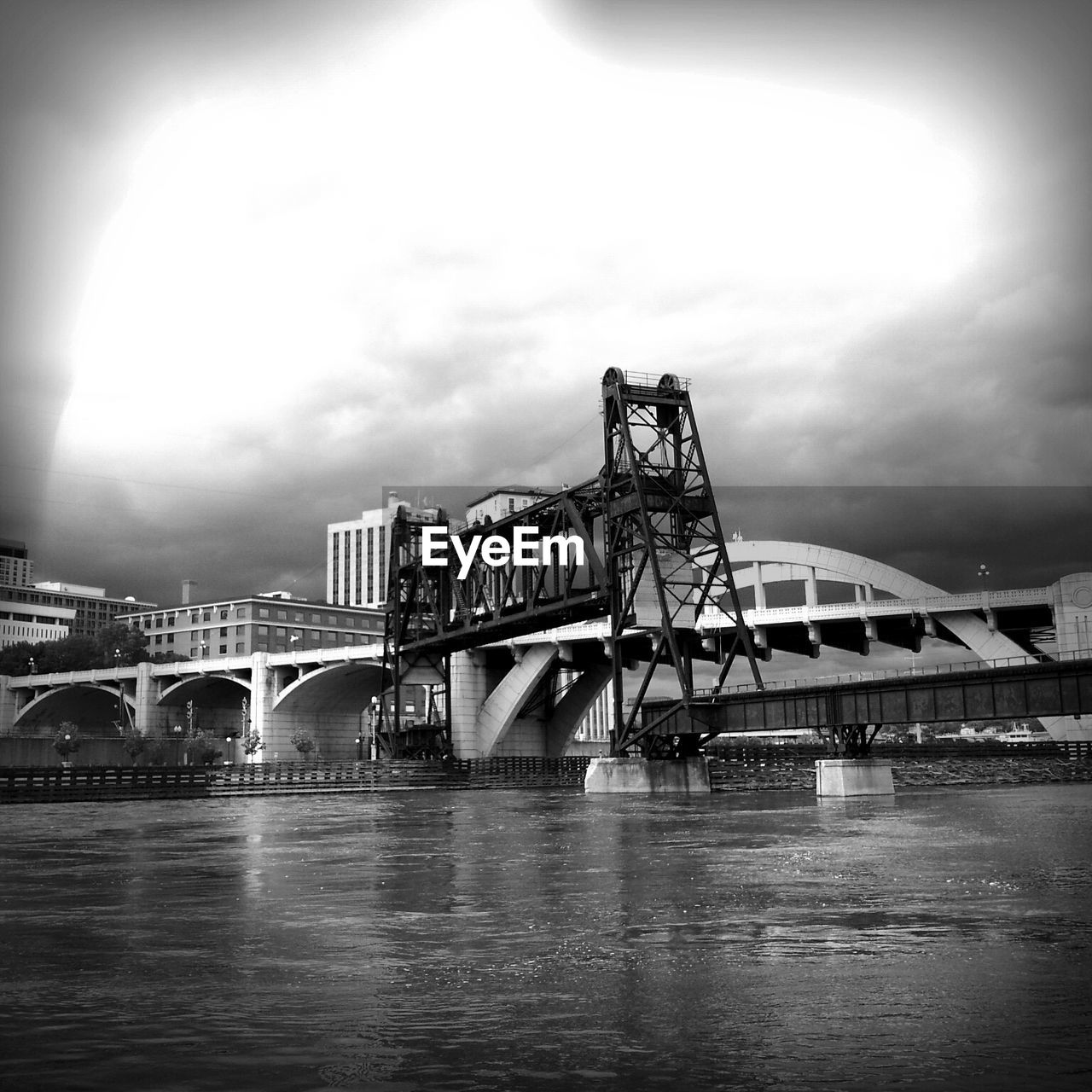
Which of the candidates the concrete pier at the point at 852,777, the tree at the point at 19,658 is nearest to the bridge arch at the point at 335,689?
the concrete pier at the point at 852,777

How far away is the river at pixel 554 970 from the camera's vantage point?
7.97 metres

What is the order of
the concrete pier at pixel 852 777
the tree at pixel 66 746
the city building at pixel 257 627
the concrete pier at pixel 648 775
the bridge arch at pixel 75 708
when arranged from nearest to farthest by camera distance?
1. the concrete pier at pixel 852 777
2. the concrete pier at pixel 648 775
3. the tree at pixel 66 746
4. the bridge arch at pixel 75 708
5. the city building at pixel 257 627

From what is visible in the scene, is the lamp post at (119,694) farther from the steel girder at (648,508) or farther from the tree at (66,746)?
the steel girder at (648,508)

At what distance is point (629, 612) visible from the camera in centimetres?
7256

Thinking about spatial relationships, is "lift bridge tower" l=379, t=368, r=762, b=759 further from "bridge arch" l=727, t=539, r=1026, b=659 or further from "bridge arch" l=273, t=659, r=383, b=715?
"bridge arch" l=273, t=659, r=383, b=715

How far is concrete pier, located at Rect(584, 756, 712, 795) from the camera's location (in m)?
68.1

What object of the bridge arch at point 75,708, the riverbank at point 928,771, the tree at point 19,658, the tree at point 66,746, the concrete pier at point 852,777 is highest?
the tree at point 19,658

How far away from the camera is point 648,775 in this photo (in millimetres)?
68438

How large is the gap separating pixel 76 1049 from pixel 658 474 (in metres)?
63.3

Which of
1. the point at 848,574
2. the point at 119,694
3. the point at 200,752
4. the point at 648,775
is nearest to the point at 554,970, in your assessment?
the point at 648,775

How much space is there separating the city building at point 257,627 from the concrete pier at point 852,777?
124m

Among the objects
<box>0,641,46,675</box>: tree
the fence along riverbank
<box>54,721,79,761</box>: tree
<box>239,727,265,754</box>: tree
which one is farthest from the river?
<box>0,641,46,675</box>: tree

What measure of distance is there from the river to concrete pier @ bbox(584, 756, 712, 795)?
4045cm

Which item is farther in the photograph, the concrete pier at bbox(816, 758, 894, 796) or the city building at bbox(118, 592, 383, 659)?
the city building at bbox(118, 592, 383, 659)
